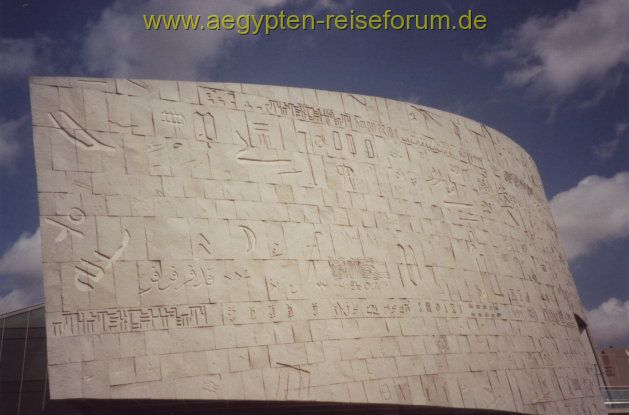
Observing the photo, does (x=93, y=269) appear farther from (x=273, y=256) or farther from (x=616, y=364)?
(x=616, y=364)

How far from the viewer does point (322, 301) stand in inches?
302

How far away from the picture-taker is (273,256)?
7586 millimetres

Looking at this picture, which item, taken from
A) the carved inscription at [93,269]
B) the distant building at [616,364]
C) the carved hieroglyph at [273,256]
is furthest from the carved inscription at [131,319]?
the distant building at [616,364]

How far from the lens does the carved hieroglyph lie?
6488 mm

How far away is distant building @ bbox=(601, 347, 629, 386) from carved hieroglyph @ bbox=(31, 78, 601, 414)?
8935 millimetres

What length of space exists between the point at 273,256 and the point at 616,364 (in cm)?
1572

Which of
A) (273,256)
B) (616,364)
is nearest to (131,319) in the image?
(273,256)

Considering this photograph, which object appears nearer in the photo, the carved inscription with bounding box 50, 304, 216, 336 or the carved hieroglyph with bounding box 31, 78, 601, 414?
the carved inscription with bounding box 50, 304, 216, 336

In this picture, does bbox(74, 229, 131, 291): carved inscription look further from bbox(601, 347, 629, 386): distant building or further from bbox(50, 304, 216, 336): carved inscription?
bbox(601, 347, 629, 386): distant building

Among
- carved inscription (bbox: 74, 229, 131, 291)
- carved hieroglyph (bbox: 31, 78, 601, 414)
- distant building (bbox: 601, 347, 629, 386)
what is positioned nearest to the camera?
carved inscription (bbox: 74, 229, 131, 291)

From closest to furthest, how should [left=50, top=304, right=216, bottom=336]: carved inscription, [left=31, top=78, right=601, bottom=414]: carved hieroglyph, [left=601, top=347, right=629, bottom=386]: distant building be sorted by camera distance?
[left=50, top=304, right=216, bottom=336]: carved inscription → [left=31, top=78, right=601, bottom=414]: carved hieroglyph → [left=601, top=347, right=629, bottom=386]: distant building

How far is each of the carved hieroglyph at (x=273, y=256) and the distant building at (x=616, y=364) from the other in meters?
8.93

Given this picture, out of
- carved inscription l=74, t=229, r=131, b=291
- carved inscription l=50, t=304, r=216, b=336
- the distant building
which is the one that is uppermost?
carved inscription l=74, t=229, r=131, b=291

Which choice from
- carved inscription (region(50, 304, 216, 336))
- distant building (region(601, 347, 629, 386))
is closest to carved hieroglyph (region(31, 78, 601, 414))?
carved inscription (region(50, 304, 216, 336))
